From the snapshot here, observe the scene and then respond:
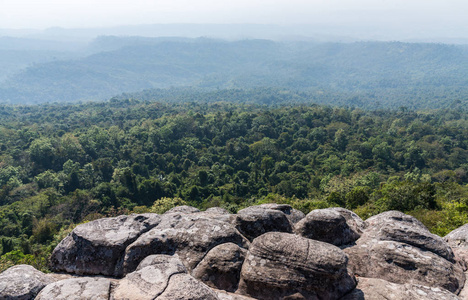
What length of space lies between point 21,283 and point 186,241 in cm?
670

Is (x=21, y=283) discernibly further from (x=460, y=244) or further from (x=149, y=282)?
(x=460, y=244)

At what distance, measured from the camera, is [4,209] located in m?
59.2

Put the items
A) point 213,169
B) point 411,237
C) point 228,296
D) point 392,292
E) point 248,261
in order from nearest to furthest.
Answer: point 228,296 → point 392,292 → point 248,261 → point 411,237 → point 213,169

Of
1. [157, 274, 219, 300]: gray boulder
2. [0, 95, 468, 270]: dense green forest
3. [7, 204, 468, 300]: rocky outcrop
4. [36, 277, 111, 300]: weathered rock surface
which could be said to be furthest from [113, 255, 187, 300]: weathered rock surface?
[0, 95, 468, 270]: dense green forest

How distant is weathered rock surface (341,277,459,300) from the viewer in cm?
1132

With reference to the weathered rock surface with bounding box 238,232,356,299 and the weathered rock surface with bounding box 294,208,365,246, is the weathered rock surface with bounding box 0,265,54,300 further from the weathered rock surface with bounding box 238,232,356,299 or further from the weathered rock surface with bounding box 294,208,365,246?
the weathered rock surface with bounding box 294,208,365,246

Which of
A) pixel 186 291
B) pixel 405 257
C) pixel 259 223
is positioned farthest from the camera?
pixel 259 223

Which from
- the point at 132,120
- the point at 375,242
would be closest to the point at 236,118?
the point at 132,120

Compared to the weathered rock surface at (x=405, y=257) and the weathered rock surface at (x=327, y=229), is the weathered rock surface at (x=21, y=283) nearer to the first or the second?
the weathered rock surface at (x=327, y=229)

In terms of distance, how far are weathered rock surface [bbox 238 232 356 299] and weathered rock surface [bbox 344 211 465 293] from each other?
198 centimetres

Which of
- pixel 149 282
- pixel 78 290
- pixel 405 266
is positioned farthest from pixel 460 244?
pixel 78 290

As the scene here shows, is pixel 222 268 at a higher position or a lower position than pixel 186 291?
lower

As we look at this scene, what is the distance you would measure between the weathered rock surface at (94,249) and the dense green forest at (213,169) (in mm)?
23520

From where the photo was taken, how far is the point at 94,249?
48.1ft
